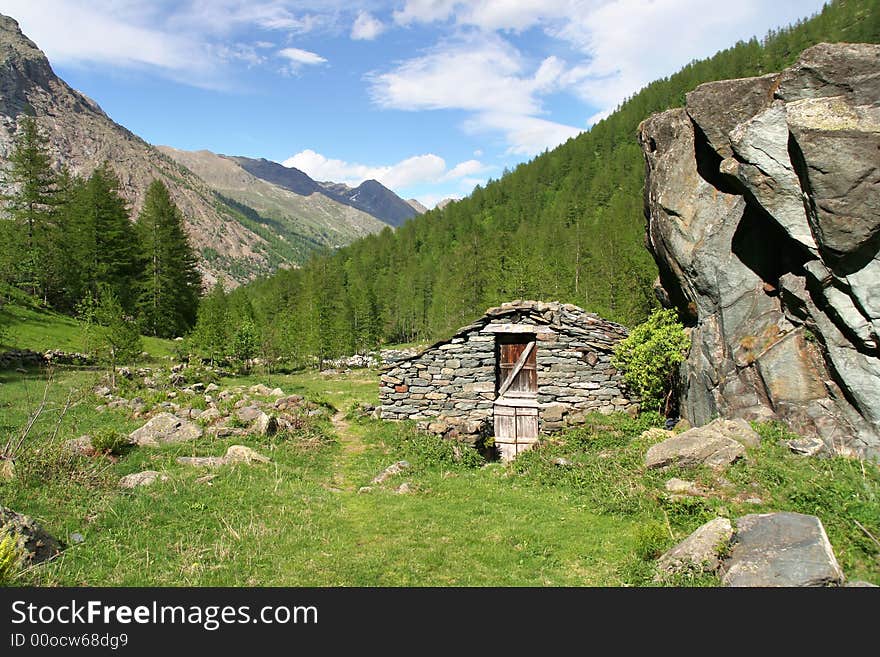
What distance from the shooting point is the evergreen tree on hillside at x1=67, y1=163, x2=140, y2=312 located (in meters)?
40.4

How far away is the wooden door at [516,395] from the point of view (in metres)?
17.0

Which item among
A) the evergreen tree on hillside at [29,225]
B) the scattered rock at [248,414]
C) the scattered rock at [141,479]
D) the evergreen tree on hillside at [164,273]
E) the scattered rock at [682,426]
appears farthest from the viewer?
the evergreen tree on hillside at [164,273]

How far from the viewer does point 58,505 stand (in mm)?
8672

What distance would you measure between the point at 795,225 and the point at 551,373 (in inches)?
317

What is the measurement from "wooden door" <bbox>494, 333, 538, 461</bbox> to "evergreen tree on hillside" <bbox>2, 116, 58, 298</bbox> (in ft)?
124

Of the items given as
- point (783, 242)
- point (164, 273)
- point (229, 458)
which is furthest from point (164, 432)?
point (164, 273)

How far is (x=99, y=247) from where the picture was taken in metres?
41.1

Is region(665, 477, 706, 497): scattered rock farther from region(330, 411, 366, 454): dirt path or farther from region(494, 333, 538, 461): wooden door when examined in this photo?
region(330, 411, 366, 454): dirt path

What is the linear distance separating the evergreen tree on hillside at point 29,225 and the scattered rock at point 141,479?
35.9m

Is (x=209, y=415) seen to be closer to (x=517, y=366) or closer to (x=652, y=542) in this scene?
(x=517, y=366)

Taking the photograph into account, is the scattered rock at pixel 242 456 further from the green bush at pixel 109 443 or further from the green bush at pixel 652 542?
the green bush at pixel 652 542

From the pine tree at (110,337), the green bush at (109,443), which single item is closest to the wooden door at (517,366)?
the green bush at (109,443)

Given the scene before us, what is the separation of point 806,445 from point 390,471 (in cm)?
901
